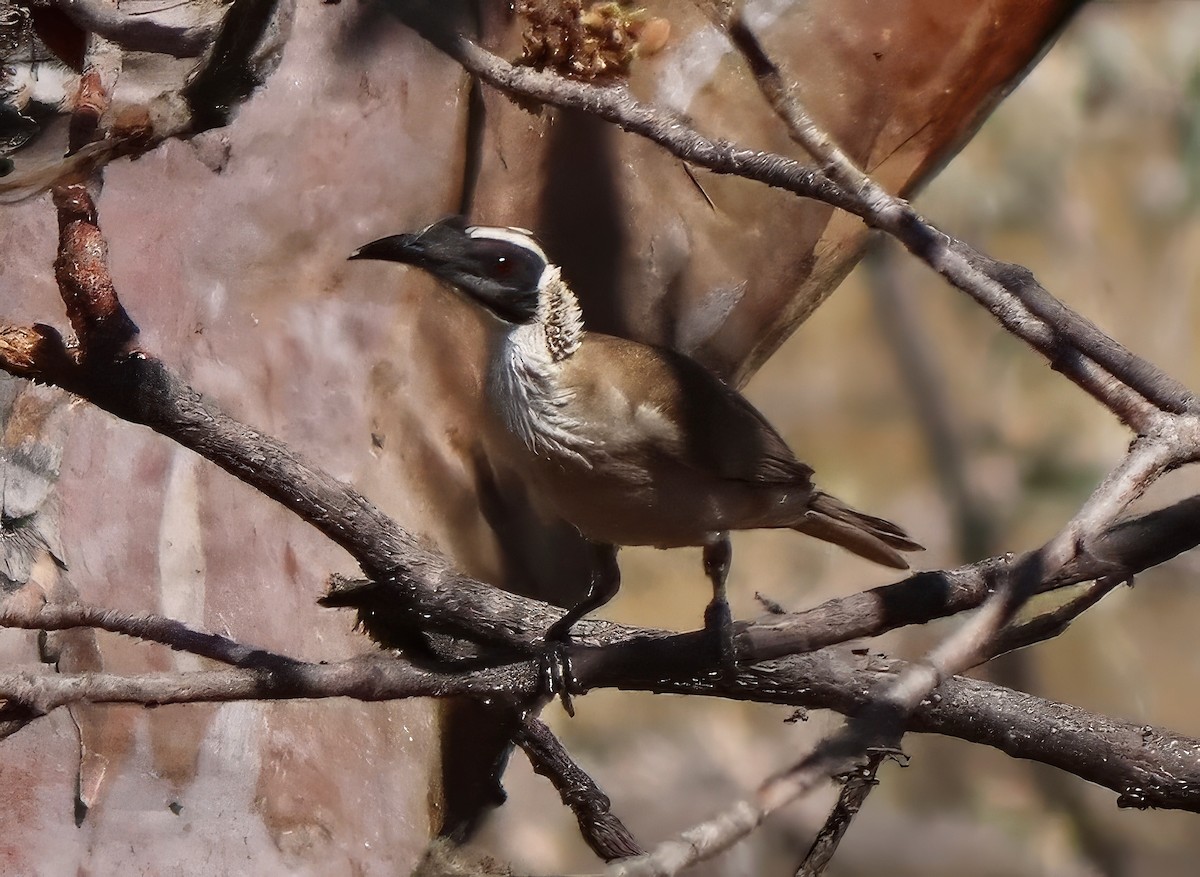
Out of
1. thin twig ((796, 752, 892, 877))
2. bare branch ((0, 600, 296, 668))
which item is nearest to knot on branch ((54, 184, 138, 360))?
bare branch ((0, 600, 296, 668))

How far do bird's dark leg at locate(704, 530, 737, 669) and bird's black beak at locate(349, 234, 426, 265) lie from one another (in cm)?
71

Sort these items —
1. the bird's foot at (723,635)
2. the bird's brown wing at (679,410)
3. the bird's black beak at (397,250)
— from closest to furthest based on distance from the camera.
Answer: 1. the bird's foot at (723,635)
2. the bird's black beak at (397,250)
3. the bird's brown wing at (679,410)

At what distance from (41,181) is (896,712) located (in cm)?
156

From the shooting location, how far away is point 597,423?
1.80m

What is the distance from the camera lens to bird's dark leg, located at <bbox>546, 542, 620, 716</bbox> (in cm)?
170

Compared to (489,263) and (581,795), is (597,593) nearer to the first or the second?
(581,795)

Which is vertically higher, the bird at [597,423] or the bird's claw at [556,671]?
the bird at [597,423]

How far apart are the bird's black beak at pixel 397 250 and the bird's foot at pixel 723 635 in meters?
0.72

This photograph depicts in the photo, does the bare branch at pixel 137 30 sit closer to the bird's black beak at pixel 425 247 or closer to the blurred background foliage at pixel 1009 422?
the bird's black beak at pixel 425 247

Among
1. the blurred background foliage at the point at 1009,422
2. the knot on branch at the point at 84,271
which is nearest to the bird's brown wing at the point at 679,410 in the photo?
the knot on branch at the point at 84,271

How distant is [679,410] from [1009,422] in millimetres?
5263

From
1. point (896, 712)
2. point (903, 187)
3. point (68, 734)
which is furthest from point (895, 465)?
point (896, 712)

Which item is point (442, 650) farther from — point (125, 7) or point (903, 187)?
point (903, 187)

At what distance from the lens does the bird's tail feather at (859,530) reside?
214 cm
